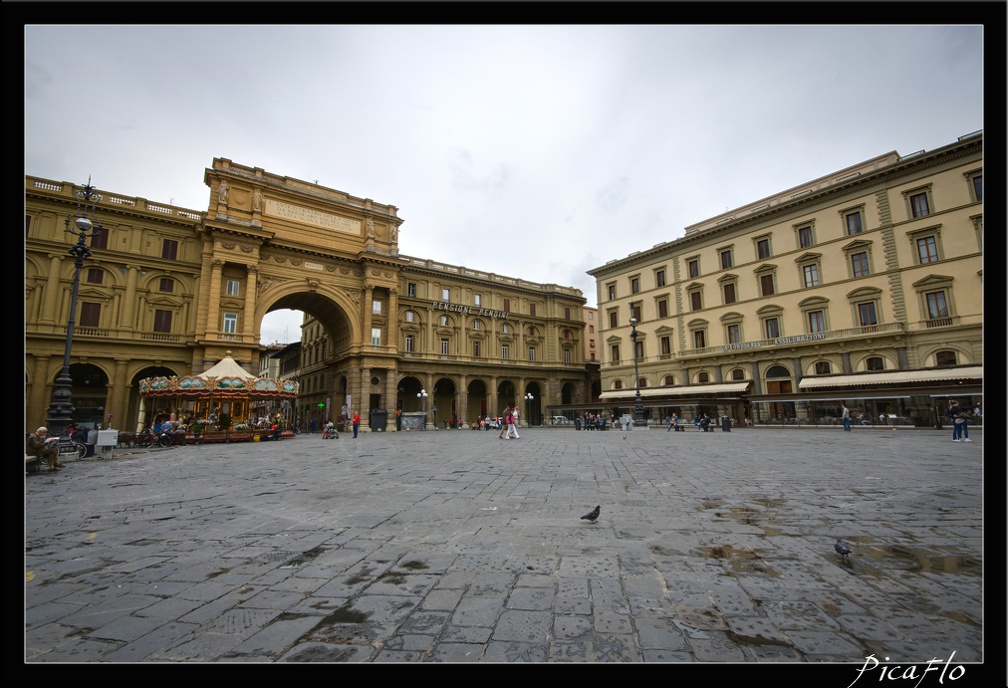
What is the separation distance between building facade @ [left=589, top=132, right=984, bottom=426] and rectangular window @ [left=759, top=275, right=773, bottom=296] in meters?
0.08

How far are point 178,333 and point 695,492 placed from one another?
34349 millimetres

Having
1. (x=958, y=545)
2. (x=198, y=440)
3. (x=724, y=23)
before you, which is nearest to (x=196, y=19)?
(x=724, y=23)

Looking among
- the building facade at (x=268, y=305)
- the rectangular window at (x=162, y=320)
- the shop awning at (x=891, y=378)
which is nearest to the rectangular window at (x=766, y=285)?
the shop awning at (x=891, y=378)

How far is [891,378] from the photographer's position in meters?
26.2

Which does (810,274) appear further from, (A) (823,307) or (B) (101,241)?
(B) (101,241)

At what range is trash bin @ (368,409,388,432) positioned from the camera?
113 ft

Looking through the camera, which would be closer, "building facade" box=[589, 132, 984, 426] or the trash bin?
"building facade" box=[589, 132, 984, 426]

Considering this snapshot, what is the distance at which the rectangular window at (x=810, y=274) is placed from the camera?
3172cm

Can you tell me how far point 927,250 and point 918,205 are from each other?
2849 millimetres

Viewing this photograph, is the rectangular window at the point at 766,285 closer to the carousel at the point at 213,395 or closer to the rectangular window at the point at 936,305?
the rectangular window at the point at 936,305

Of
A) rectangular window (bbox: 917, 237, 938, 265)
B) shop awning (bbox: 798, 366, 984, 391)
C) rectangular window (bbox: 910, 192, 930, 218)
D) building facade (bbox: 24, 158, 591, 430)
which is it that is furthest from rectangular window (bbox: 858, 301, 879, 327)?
building facade (bbox: 24, 158, 591, 430)

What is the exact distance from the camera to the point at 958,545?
3.75 m

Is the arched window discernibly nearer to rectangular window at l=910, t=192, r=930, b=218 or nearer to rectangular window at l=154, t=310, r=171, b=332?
rectangular window at l=910, t=192, r=930, b=218
